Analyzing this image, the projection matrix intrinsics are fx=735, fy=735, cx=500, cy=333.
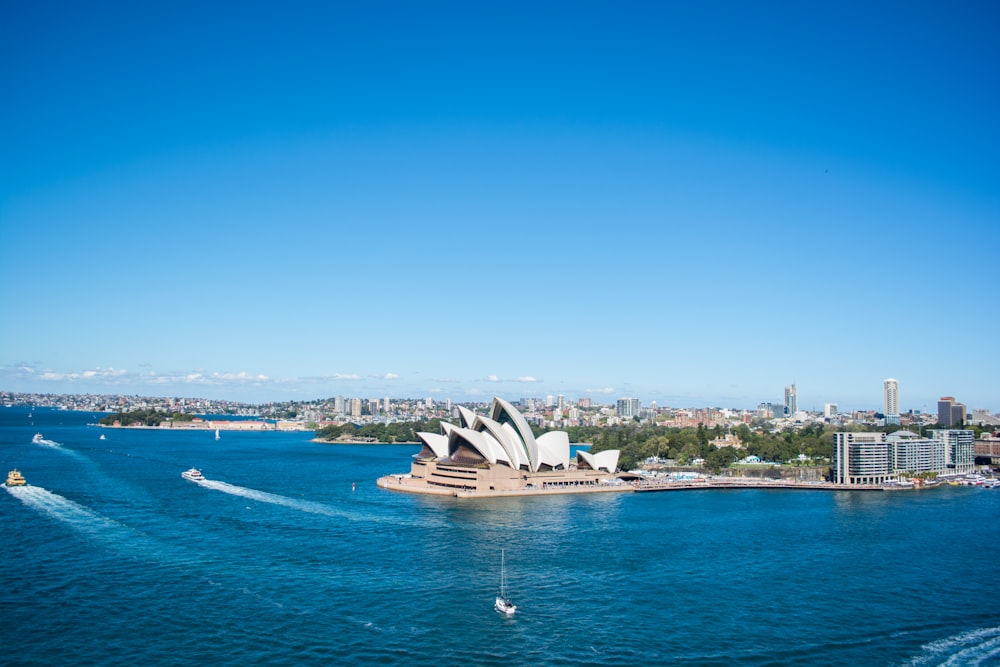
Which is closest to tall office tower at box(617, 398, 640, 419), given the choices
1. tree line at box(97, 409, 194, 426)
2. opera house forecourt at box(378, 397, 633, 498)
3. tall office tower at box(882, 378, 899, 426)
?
tall office tower at box(882, 378, 899, 426)

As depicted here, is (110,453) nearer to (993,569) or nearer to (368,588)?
(368,588)

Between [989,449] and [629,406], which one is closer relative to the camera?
[989,449]

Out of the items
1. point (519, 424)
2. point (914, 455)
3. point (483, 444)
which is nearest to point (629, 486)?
point (519, 424)

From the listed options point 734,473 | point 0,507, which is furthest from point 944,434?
point 0,507

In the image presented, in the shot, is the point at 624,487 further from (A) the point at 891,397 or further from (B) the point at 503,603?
(A) the point at 891,397

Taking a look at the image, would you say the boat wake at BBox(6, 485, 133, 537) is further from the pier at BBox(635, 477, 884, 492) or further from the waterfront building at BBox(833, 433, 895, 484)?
the waterfront building at BBox(833, 433, 895, 484)

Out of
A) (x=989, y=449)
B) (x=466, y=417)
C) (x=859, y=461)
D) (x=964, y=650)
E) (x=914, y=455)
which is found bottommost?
(x=964, y=650)
